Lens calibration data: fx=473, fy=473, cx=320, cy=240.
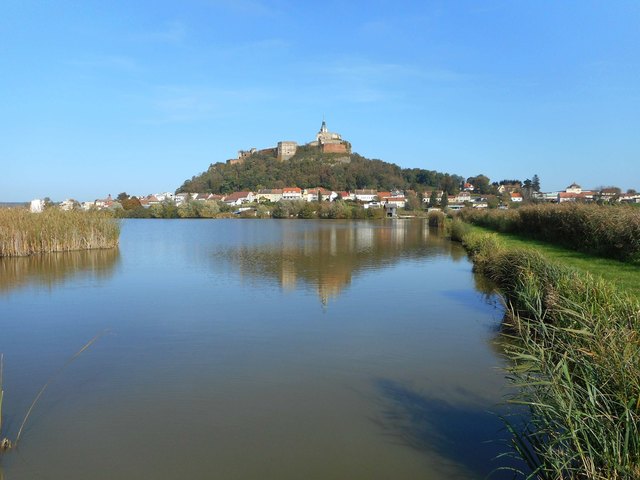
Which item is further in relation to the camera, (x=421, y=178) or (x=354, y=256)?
(x=421, y=178)

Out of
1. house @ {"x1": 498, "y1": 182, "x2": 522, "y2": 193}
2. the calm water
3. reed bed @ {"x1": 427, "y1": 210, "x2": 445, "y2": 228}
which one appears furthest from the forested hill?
the calm water

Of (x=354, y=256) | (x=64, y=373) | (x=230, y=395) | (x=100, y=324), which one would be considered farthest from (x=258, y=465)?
(x=354, y=256)

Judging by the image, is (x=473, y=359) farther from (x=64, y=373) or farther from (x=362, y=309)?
(x=64, y=373)

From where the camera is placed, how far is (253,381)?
21.9 feet

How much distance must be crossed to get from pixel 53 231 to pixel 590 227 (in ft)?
73.0

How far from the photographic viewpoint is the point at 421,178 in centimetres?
A: 14000

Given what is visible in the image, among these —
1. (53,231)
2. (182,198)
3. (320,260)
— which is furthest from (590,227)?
(182,198)

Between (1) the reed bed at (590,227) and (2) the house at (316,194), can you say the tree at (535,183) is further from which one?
(1) the reed bed at (590,227)

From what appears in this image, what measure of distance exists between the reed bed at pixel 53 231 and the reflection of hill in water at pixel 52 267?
1.65 ft

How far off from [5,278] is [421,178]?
434 feet

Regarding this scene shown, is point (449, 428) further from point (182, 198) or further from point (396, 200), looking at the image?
point (182, 198)

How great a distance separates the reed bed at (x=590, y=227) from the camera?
1383cm

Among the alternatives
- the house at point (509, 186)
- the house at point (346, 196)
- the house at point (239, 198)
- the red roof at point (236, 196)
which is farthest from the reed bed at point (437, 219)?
the house at point (509, 186)

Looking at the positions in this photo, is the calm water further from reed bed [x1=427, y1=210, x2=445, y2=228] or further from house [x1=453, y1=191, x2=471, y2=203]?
house [x1=453, y1=191, x2=471, y2=203]
